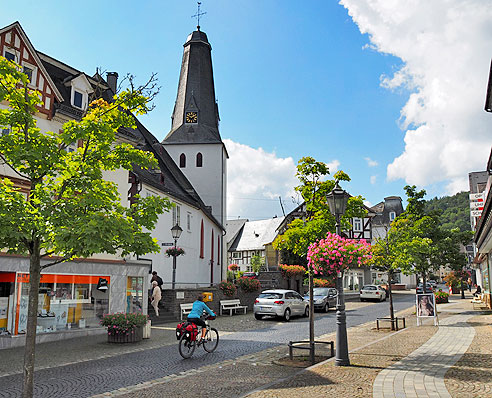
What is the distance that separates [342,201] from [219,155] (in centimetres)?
4119

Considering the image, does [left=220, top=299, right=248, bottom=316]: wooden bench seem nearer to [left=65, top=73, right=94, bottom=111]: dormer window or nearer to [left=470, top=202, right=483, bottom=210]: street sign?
[left=65, top=73, right=94, bottom=111]: dormer window

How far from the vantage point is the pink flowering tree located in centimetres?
1235

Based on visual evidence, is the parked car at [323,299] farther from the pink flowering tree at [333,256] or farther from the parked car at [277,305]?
the pink flowering tree at [333,256]

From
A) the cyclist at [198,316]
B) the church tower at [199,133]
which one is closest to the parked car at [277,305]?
the cyclist at [198,316]

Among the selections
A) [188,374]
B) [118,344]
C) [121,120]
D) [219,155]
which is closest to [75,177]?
[121,120]

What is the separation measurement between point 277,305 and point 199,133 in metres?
32.7

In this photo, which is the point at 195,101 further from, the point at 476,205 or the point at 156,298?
the point at 156,298

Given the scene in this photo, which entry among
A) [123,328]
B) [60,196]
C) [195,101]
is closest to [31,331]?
[60,196]

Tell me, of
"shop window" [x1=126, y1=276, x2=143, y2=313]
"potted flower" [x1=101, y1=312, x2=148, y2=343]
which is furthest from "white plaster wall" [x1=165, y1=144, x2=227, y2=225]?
"potted flower" [x1=101, y1=312, x2=148, y2=343]

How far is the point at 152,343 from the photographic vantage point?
15211mm

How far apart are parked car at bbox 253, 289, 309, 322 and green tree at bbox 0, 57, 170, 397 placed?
1599cm

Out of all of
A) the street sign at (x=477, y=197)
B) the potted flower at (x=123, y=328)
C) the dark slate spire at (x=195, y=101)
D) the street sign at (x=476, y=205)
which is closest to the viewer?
the potted flower at (x=123, y=328)

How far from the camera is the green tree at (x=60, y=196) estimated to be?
6594 millimetres

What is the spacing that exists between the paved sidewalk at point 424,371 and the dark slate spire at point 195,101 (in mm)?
41151
